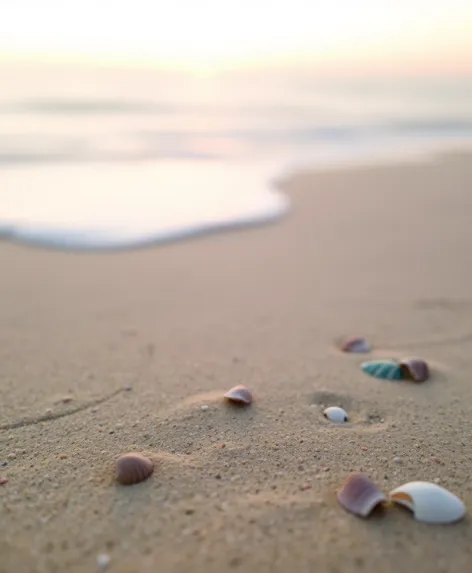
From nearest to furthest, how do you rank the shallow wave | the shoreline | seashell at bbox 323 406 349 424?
seashell at bbox 323 406 349 424 < the shoreline < the shallow wave

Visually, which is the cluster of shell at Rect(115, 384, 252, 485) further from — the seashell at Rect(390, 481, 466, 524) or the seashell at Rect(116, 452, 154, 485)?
the seashell at Rect(390, 481, 466, 524)

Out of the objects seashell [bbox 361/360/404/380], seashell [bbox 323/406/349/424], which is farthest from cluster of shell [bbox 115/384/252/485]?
seashell [bbox 361/360/404/380]

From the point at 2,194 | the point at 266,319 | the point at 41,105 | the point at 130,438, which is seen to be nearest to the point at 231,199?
the point at 2,194

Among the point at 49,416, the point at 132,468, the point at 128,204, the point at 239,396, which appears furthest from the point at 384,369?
the point at 128,204

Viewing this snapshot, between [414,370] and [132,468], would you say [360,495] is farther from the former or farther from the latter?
[414,370]

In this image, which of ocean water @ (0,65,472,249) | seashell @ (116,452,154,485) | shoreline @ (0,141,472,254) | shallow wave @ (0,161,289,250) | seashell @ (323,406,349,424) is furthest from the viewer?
ocean water @ (0,65,472,249)

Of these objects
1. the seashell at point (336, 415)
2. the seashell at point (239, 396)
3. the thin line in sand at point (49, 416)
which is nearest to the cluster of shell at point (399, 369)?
the seashell at point (336, 415)

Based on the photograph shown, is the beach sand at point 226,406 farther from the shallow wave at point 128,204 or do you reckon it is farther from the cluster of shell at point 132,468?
the shallow wave at point 128,204
